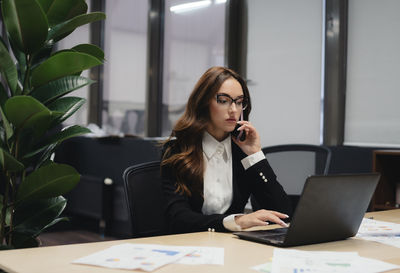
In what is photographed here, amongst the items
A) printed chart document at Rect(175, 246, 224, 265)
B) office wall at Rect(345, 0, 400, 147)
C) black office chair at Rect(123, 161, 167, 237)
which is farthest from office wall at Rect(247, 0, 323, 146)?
printed chart document at Rect(175, 246, 224, 265)

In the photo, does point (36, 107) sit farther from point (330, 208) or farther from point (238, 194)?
point (330, 208)

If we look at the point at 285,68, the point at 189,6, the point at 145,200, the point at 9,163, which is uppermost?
the point at 189,6

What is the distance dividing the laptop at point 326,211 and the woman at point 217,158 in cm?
45

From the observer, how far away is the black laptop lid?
4.61 feet

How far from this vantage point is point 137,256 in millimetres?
1277

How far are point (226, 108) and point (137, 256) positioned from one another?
3.18 feet

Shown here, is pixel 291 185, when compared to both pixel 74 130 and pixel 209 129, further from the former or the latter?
pixel 74 130

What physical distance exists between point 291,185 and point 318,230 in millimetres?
1088

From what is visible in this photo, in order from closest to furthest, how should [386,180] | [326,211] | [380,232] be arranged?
1. [326,211]
2. [380,232]
3. [386,180]

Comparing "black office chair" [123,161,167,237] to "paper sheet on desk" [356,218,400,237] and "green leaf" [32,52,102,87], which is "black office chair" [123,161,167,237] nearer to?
"green leaf" [32,52,102,87]

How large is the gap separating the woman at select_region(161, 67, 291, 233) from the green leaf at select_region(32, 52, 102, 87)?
1.57 ft

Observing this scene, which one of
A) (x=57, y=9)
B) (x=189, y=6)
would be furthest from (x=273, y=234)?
A: (x=189, y=6)

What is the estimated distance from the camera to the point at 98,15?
2100mm

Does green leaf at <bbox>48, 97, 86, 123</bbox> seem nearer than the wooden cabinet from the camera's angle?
Yes
